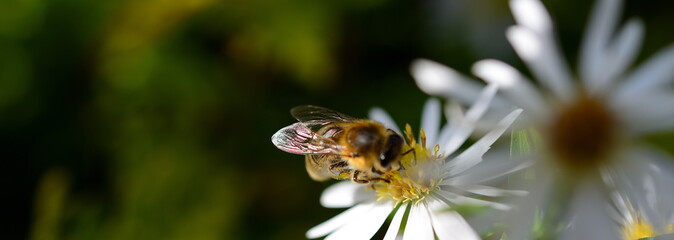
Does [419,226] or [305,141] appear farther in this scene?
[305,141]

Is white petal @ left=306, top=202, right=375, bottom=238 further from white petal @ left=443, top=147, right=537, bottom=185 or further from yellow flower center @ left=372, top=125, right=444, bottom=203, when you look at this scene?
white petal @ left=443, top=147, right=537, bottom=185

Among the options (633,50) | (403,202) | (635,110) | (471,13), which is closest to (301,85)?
(471,13)

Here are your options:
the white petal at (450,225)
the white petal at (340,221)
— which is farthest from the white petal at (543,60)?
the white petal at (340,221)

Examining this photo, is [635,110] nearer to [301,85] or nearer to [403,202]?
[403,202]

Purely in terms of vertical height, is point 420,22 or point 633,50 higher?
point 420,22

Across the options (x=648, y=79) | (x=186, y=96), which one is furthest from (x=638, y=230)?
(x=186, y=96)

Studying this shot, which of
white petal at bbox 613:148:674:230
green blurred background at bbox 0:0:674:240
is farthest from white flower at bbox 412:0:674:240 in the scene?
green blurred background at bbox 0:0:674:240

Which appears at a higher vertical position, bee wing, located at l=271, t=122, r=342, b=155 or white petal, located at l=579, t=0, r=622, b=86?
white petal, located at l=579, t=0, r=622, b=86

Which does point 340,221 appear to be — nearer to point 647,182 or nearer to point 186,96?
point 647,182
